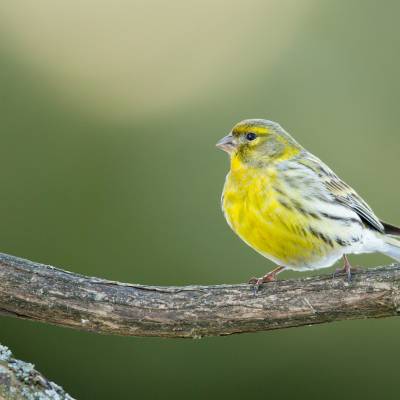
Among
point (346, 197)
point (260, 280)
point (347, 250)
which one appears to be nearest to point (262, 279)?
point (260, 280)

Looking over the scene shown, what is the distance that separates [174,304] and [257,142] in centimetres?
156

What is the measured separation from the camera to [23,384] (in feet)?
13.1

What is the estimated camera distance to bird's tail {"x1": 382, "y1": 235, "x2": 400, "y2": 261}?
18.2 feet

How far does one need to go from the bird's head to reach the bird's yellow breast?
13.6 inches

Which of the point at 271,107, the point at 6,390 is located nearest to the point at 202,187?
the point at 271,107

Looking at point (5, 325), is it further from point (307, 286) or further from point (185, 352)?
point (307, 286)

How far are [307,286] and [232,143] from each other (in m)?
1.41

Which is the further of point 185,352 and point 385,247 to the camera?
point 185,352

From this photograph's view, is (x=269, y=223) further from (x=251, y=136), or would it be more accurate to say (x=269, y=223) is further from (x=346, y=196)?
(x=251, y=136)

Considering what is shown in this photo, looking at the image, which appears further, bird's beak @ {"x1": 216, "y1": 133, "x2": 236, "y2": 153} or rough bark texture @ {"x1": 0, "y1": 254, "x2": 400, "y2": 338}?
bird's beak @ {"x1": 216, "y1": 133, "x2": 236, "y2": 153}

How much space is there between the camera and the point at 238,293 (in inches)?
186

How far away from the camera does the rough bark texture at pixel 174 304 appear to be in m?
4.55

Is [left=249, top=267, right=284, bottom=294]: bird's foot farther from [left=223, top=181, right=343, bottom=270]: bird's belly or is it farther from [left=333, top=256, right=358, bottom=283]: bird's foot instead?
[left=333, top=256, right=358, bottom=283]: bird's foot

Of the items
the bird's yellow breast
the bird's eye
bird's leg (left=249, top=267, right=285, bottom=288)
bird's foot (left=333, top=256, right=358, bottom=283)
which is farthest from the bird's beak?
bird's foot (left=333, top=256, right=358, bottom=283)
